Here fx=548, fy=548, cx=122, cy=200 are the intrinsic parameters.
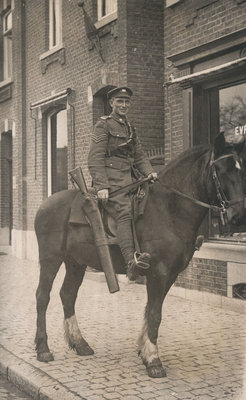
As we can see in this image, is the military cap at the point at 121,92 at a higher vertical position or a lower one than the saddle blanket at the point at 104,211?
higher

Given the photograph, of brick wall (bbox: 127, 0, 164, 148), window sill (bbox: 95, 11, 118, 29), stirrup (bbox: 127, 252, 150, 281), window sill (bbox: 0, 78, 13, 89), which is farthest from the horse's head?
window sill (bbox: 0, 78, 13, 89)

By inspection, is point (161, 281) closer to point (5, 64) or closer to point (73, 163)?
point (73, 163)

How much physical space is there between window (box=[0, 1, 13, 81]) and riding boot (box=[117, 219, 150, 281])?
1070 centimetres

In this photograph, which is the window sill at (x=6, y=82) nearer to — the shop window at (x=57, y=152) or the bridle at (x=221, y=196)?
the shop window at (x=57, y=152)

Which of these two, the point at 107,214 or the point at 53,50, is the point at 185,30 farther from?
the point at 107,214

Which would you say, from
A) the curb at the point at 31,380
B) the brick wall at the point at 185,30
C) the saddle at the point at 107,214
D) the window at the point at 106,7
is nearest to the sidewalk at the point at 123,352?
the curb at the point at 31,380

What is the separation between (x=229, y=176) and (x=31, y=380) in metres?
2.55

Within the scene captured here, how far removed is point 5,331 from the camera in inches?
268

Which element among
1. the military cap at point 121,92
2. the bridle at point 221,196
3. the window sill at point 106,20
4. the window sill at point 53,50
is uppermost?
the window sill at point 106,20

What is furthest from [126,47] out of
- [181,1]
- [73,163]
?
[73,163]

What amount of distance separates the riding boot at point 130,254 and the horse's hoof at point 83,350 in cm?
103

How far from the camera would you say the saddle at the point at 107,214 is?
536 cm

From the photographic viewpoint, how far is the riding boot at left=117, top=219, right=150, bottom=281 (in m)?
5.15

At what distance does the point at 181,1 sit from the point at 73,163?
4168mm
